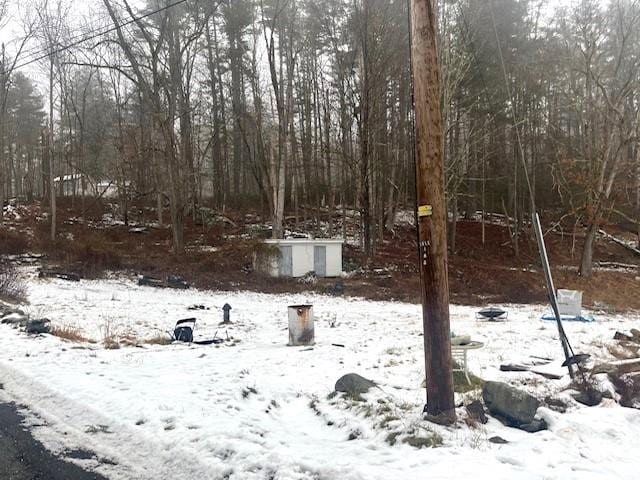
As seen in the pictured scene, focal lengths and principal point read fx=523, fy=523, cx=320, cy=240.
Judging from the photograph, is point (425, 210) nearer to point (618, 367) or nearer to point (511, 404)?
point (511, 404)

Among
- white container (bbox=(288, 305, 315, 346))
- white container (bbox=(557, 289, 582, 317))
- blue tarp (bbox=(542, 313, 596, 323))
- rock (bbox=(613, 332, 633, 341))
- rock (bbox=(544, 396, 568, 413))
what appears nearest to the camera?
rock (bbox=(544, 396, 568, 413))

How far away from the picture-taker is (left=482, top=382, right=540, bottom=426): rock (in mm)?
5016

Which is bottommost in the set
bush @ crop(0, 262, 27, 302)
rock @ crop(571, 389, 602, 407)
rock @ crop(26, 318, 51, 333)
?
rock @ crop(571, 389, 602, 407)

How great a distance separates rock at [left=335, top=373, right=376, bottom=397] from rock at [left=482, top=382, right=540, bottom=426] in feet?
4.49

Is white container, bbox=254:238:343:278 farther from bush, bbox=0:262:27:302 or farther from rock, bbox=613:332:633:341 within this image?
rock, bbox=613:332:633:341

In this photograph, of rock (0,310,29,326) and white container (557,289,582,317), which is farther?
white container (557,289,582,317)

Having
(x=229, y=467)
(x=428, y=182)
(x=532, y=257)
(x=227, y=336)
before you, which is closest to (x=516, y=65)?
(x=532, y=257)

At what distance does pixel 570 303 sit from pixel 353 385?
1019 cm

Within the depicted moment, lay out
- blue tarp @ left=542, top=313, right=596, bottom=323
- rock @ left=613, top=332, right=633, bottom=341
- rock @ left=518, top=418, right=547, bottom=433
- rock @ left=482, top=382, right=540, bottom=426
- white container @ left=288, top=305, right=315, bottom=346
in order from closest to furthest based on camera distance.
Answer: rock @ left=518, top=418, right=547, bottom=433
rock @ left=482, top=382, right=540, bottom=426
white container @ left=288, top=305, right=315, bottom=346
rock @ left=613, top=332, right=633, bottom=341
blue tarp @ left=542, top=313, right=596, bottom=323

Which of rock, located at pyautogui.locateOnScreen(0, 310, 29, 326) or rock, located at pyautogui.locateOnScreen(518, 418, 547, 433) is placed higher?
rock, located at pyautogui.locateOnScreen(0, 310, 29, 326)

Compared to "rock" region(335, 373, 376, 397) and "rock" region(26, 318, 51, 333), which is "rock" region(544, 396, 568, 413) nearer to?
"rock" region(335, 373, 376, 397)

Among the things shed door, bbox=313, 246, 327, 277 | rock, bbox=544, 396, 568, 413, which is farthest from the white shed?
rock, bbox=544, 396, 568, 413

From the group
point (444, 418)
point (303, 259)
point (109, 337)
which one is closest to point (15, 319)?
point (109, 337)

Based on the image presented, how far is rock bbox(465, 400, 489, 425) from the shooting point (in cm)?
504
